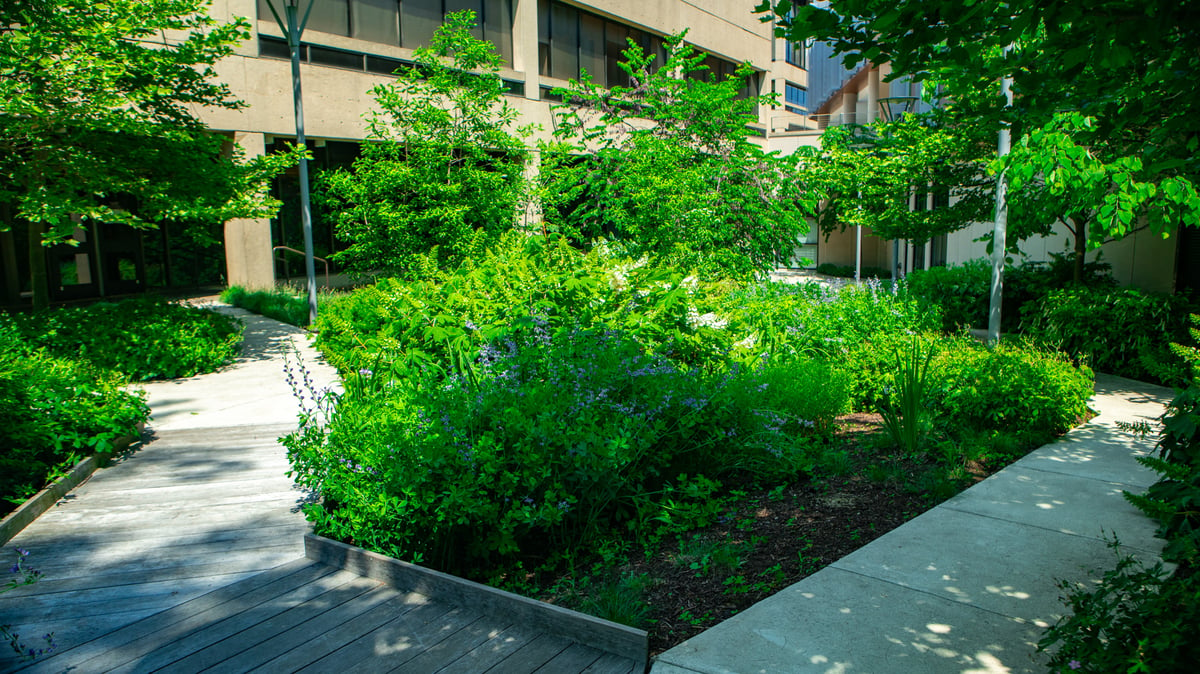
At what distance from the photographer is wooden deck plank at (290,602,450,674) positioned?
3408 mm

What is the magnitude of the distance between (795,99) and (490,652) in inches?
1947

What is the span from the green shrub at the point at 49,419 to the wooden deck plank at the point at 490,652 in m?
3.90

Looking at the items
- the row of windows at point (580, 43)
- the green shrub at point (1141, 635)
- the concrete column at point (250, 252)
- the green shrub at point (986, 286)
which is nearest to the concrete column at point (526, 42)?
the row of windows at point (580, 43)

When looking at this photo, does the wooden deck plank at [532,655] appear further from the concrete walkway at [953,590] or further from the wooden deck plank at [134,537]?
the wooden deck plank at [134,537]

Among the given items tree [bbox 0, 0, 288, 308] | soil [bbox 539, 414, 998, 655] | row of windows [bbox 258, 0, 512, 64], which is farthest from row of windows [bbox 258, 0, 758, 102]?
soil [bbox 539, 414, 998, 655]

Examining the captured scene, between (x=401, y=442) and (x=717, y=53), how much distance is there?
96.6 ft

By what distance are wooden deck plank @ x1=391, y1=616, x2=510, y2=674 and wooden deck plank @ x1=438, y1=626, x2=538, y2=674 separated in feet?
0.09

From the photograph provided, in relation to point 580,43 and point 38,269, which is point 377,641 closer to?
point 38,269

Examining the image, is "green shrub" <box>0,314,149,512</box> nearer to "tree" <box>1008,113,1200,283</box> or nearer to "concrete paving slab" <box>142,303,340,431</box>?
"concrete paving slab" <box>142,303,340,431</box>

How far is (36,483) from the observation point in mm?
5746

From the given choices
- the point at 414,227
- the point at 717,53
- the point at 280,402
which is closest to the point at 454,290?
the point at 280,402

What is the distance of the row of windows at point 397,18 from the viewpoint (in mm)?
19141

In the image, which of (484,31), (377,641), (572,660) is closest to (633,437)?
(572,660)

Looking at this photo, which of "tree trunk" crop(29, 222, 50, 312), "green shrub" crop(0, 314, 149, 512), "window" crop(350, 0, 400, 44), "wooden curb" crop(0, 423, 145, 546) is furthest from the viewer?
"window" crop(350, 0, 400, 44)
